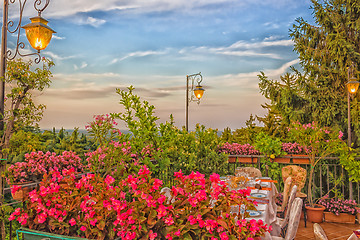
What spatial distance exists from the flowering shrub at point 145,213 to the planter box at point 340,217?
4.79m

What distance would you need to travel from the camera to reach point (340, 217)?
5.42m

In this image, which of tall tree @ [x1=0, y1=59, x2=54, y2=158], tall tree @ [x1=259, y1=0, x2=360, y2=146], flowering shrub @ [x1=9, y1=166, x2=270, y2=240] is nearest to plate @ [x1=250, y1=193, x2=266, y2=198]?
flowering shrub @ [x1=9, y1=166, x2=270, y2=240]

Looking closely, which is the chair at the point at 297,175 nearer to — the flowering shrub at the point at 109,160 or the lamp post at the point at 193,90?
the flowering shrub at the point at 109,160

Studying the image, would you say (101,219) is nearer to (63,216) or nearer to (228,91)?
(63,216)

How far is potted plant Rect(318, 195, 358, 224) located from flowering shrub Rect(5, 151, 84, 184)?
16.7 ft

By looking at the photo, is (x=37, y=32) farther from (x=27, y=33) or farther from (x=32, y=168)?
(x=32, y=168)

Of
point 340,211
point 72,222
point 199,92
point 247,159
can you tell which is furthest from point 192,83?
point 72,222

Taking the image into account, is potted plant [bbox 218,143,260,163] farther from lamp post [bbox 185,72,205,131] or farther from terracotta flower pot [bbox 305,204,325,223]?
lamp post [bbox 185,72,205,131]

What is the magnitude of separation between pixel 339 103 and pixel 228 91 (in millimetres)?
4028

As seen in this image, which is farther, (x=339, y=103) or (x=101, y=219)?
(x=339, y=103)

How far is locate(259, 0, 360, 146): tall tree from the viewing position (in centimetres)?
865

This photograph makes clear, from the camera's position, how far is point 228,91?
1116 centimetres

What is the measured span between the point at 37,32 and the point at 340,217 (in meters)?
6.12

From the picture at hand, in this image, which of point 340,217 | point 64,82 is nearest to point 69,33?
point 64,82
